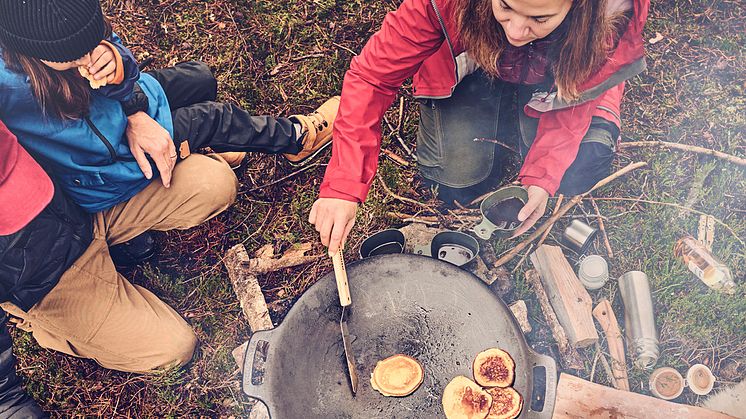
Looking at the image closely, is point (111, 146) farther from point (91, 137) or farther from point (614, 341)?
point (614, 341)

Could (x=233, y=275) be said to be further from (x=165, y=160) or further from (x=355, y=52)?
(x=355, y=52)

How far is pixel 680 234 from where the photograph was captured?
350 centimetres

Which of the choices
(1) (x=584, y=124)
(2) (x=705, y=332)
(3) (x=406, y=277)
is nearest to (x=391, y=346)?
(3) (x=406, y=277)

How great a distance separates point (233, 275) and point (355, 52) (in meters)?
1.85

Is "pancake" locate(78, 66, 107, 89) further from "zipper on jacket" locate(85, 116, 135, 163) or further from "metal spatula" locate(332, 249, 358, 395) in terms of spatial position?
"metal spatula" locate(332, 249, 358, 395)

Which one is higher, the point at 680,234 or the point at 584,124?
the point at 584,124

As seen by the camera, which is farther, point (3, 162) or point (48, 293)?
point (48, 293)

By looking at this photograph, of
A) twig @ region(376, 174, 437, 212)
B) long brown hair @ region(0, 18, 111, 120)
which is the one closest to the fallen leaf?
twig @ region(376, 174, 437, 212)

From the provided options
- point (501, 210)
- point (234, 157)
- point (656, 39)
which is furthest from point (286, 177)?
point (656, 39)

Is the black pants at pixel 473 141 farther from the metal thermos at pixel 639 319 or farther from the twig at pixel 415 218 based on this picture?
the metal thermos at pixel 639 319

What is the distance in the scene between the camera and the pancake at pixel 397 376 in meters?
2.44

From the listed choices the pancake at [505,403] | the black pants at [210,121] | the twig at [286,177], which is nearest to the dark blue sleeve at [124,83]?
the black pants at [210,121]

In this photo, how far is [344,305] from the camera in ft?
7.98

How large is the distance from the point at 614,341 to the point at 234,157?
2.62 metres
